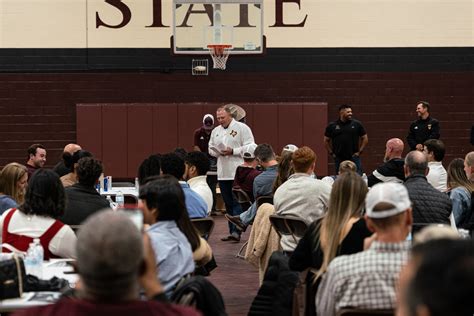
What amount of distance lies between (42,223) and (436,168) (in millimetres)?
5187

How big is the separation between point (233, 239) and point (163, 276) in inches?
313

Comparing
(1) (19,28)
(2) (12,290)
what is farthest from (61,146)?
(2) (12,290)

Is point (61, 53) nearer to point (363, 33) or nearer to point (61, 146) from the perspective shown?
point (61, 146)

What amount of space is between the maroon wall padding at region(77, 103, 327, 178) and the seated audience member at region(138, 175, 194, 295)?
12523mm

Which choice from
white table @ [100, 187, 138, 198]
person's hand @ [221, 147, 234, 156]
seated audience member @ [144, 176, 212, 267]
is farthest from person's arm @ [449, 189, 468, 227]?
person's hand @ [221, 147, 234, 156]

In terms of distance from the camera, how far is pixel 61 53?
17.7 meters

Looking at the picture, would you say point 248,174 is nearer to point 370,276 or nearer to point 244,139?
point 244,139

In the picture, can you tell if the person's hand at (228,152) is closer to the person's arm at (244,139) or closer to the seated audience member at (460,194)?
the person's arm at (244,139)

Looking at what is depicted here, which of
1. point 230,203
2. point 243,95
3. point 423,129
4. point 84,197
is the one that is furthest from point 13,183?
point 243,95

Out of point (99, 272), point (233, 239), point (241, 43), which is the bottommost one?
point (233, 239)

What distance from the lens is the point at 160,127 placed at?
17.8 m

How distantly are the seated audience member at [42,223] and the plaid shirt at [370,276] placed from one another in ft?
7.24

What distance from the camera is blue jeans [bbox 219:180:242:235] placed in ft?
43.0

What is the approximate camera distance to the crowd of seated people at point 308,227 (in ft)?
9.02
